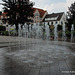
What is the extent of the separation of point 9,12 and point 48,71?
129ft

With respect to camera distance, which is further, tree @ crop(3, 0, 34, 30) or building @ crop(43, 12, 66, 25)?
building @ crop(43, 12, 66, 25)

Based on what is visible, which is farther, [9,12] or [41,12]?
[41,12]

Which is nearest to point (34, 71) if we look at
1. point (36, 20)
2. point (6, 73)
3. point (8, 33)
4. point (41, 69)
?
point (41, 69)

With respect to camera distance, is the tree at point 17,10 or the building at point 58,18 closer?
the tree at point 17,10

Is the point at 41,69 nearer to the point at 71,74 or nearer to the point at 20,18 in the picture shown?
the point at 71,74

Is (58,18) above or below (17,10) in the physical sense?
above

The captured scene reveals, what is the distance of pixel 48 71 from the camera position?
17.7ft

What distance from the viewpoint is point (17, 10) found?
4303 centimetres

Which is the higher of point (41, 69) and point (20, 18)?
point (20, 18)

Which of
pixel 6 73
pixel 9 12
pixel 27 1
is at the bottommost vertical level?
pixel 6 73

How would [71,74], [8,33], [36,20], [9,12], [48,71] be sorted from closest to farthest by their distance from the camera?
[71,74] → [48,71] → [8,33] → [9,12] → [36,20]

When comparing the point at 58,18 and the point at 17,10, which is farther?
the point at 58,18

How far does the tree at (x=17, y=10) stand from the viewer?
141 ft

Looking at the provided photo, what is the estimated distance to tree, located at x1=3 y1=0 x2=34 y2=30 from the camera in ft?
141
